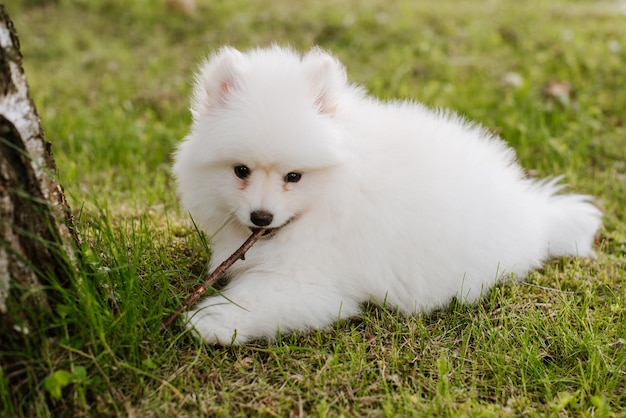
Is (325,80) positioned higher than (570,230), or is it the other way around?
(325,80)

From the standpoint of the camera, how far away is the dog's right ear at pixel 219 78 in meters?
2.56

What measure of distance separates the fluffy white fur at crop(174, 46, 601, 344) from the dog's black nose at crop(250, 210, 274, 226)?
0.05 ft

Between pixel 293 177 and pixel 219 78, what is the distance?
490mm

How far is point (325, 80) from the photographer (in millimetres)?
2535

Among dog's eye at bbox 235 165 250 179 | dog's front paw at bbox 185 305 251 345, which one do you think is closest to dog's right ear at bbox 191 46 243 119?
dog's eye at bbox 235 165 250 179

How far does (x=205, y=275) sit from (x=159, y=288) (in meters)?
0.29

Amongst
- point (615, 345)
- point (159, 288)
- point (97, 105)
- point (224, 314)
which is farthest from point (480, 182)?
point (97, 105)

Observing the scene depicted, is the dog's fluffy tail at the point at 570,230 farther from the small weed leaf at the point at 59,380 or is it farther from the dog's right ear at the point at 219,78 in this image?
the small weed leaf at the point at 59,380

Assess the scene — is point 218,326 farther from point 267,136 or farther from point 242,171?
point 267,136

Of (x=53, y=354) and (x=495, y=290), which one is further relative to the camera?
(x=495, y=290)

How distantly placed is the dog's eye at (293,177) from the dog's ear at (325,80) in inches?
10.8

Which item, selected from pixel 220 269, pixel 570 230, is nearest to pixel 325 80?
pixel 220 269

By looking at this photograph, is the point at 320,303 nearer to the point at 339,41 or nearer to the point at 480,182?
the point at 480,182

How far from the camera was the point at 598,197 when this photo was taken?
407cm
